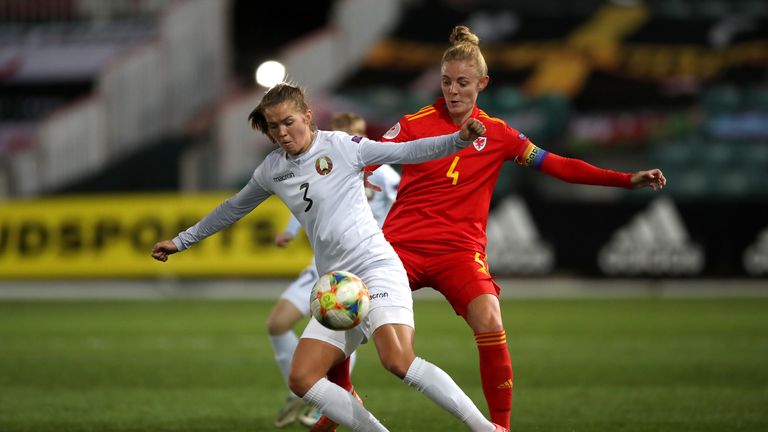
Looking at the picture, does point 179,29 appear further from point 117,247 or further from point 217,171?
point 117,247

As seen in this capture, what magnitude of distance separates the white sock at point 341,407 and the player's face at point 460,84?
1.67m

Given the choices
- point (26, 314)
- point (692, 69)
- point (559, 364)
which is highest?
point (692, 69)

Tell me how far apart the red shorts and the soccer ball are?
71 centimetres

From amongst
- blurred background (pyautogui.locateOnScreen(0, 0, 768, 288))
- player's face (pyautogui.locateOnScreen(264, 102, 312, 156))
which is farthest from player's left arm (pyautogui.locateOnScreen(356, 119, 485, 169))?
blurred background (pyautogui.locateOnScreen(0, 0, 768, 288))

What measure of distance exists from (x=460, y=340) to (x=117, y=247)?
317 inches

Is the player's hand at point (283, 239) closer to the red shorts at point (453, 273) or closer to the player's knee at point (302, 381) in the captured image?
the red shorts at point (453, 273)

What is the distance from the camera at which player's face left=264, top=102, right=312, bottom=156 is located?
532 cm

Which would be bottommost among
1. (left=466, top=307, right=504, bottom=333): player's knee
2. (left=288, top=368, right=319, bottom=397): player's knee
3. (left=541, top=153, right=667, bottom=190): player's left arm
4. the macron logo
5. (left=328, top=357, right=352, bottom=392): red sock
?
(left=328, top=357, right=352, bottom=392): red sock

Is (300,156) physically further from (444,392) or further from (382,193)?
(382,193)

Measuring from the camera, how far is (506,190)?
22.0m

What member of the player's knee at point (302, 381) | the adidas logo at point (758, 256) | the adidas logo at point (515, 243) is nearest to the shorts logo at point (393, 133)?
the player's knee at point (302, 381)

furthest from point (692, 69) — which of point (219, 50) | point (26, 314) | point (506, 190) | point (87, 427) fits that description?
point (87, 427)

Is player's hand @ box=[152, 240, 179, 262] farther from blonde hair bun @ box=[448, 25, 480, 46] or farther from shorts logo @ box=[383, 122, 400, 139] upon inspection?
blonde hair bun @ box=[448, 25, 480, 46]

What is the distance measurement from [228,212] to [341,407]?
121cm
